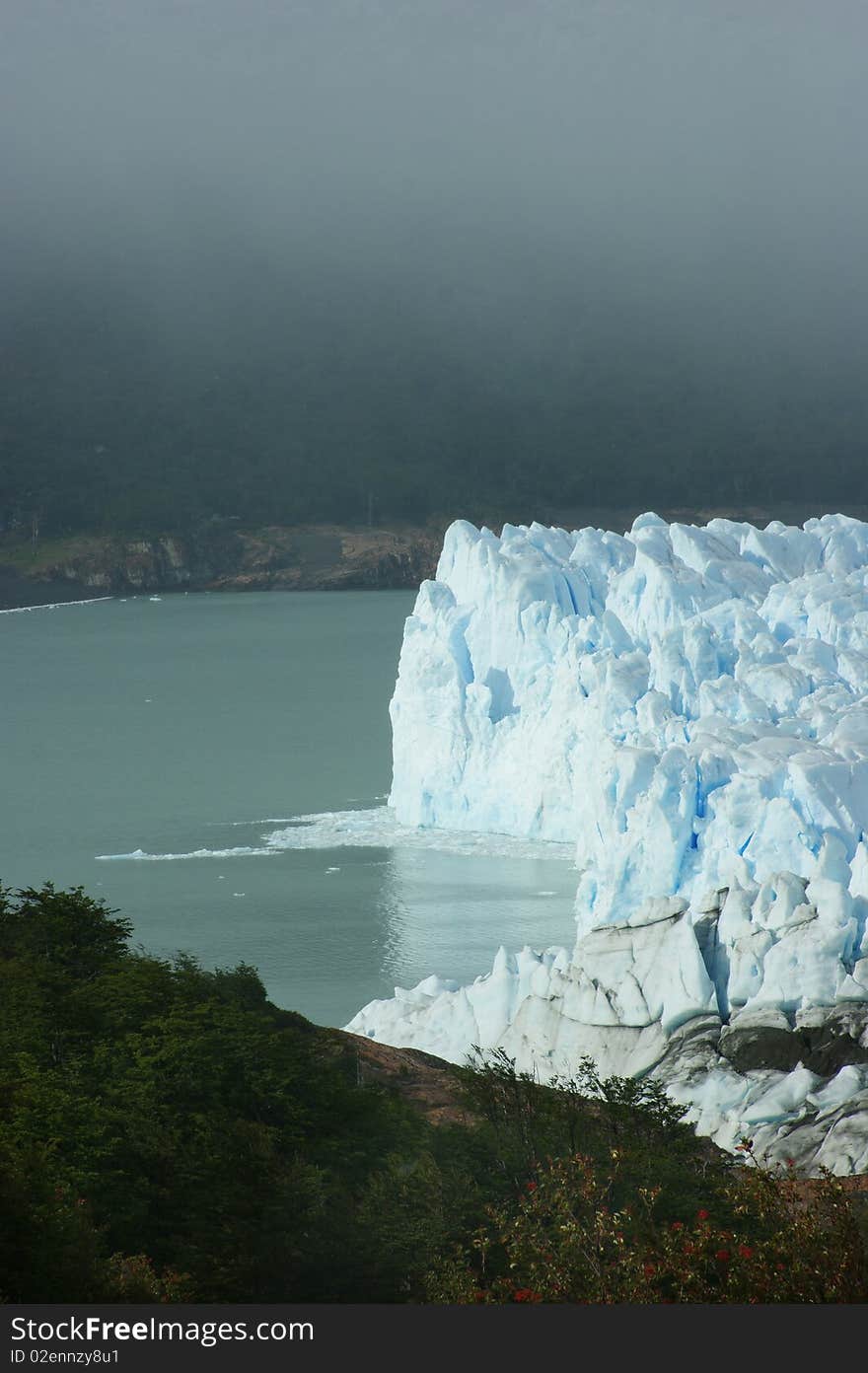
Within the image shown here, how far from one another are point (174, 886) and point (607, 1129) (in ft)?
47.2

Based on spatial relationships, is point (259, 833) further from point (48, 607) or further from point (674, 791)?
point (48, 607)

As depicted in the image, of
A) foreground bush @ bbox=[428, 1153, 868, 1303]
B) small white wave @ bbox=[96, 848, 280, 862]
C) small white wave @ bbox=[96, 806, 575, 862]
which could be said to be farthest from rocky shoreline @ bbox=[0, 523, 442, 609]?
foreground bush @ bbox=[428, 1153, 868, 1303]

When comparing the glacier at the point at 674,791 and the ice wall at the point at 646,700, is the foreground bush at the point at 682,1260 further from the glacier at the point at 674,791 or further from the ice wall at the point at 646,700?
the ice wall at the point at 646,700

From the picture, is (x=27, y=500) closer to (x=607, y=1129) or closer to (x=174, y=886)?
(x=174, y=886)

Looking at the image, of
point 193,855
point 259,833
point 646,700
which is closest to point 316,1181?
point 646,700

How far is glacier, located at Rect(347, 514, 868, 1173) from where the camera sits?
50.5ft

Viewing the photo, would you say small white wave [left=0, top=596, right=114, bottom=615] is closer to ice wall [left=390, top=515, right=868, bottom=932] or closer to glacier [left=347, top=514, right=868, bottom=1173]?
ice wall [left=390, top=515, right=868, bottom=932]

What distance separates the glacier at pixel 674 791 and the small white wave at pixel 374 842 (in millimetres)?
491

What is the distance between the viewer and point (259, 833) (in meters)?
30.3

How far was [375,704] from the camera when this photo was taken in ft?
158

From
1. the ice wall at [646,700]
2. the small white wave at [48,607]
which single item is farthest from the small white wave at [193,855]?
the small white wave at [48,607]

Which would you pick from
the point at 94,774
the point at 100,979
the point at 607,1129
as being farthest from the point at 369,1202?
the point at 94,774

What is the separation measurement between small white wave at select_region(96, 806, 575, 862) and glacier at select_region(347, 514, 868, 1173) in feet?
1.61

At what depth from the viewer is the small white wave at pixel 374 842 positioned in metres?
27.6
